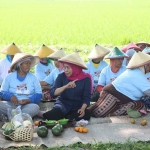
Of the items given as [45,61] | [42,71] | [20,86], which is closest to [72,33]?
[45,61]

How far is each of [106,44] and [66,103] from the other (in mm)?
7969

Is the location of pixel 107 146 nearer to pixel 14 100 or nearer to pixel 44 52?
pixel 14 100

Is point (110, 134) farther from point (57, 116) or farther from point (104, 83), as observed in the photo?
point (104, 83)

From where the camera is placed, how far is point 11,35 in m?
15.8

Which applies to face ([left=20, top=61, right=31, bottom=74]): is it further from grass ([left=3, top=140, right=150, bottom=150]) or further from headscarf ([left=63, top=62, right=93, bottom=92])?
grass ([left=3, top=140, right=150, bottom=150])

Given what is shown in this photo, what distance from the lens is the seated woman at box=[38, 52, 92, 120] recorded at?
237 inches

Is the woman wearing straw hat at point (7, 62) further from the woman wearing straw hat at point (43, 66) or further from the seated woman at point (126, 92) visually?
the seated woman at point (126, 92)

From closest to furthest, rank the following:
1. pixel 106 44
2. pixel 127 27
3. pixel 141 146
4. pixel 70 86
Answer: pixel 141 146 → pixel 70 86 → pixel 106 44 → pixel 127 27

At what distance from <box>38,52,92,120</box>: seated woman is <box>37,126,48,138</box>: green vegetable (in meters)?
0.81

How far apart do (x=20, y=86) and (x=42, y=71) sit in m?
1.55

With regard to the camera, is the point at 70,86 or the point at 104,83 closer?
the point at 70,86

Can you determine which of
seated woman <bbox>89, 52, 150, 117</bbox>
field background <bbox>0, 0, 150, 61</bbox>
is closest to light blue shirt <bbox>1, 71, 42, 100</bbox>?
seated woman <bbox>89, 52, 150, 117</bbox>

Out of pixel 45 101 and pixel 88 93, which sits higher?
pixel 88 93

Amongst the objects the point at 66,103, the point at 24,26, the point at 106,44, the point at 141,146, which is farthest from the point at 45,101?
the point at 24,26
